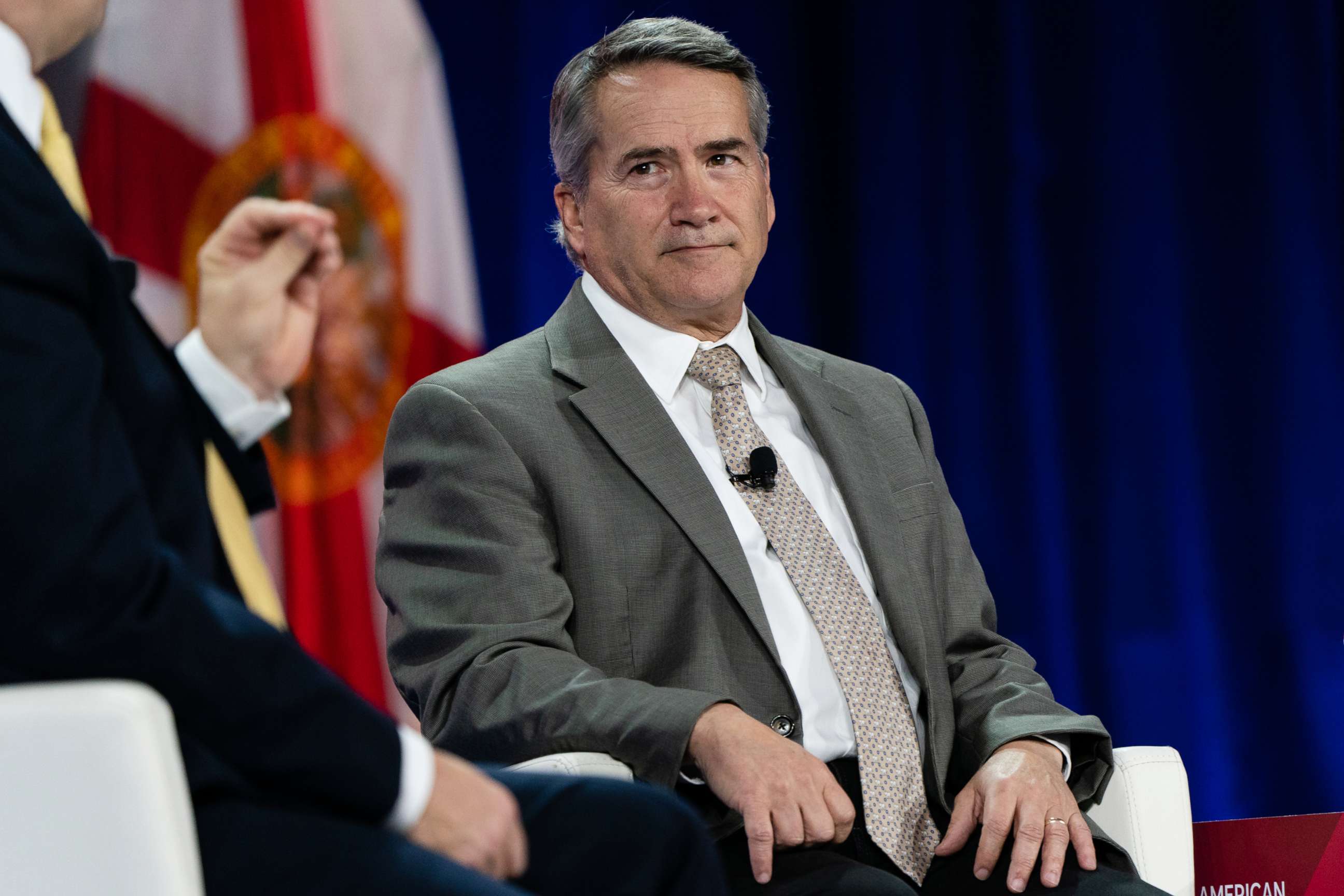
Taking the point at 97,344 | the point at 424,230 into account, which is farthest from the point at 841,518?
the point at 424,230

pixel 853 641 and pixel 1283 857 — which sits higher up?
pixel 853 641

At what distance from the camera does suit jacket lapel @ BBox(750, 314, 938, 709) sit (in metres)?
1.72

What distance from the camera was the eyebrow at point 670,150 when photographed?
189cm

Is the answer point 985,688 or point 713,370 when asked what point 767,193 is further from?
point 985,688

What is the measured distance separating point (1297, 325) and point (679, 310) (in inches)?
66.8

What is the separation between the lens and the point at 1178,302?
10.0ft

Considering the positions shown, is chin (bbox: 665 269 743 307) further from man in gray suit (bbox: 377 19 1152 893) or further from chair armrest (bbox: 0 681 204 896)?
chair armrest (bbox: 0 681 204 896)

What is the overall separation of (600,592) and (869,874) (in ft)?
1.41

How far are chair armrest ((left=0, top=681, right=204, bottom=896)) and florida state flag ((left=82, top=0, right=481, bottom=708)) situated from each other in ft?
6.46

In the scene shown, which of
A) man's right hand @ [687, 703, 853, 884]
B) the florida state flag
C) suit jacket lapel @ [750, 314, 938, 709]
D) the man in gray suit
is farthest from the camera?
the florida state flag

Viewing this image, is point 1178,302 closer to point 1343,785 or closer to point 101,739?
point 1343,785

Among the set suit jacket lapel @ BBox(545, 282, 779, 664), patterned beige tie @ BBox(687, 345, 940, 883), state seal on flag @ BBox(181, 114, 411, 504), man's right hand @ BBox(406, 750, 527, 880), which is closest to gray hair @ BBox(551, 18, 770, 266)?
suit jacket lapel @ BBox(545, 282, 779, 664)

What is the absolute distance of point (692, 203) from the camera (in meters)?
1.87

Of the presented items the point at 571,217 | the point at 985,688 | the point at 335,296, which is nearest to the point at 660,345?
the point at 571,217
